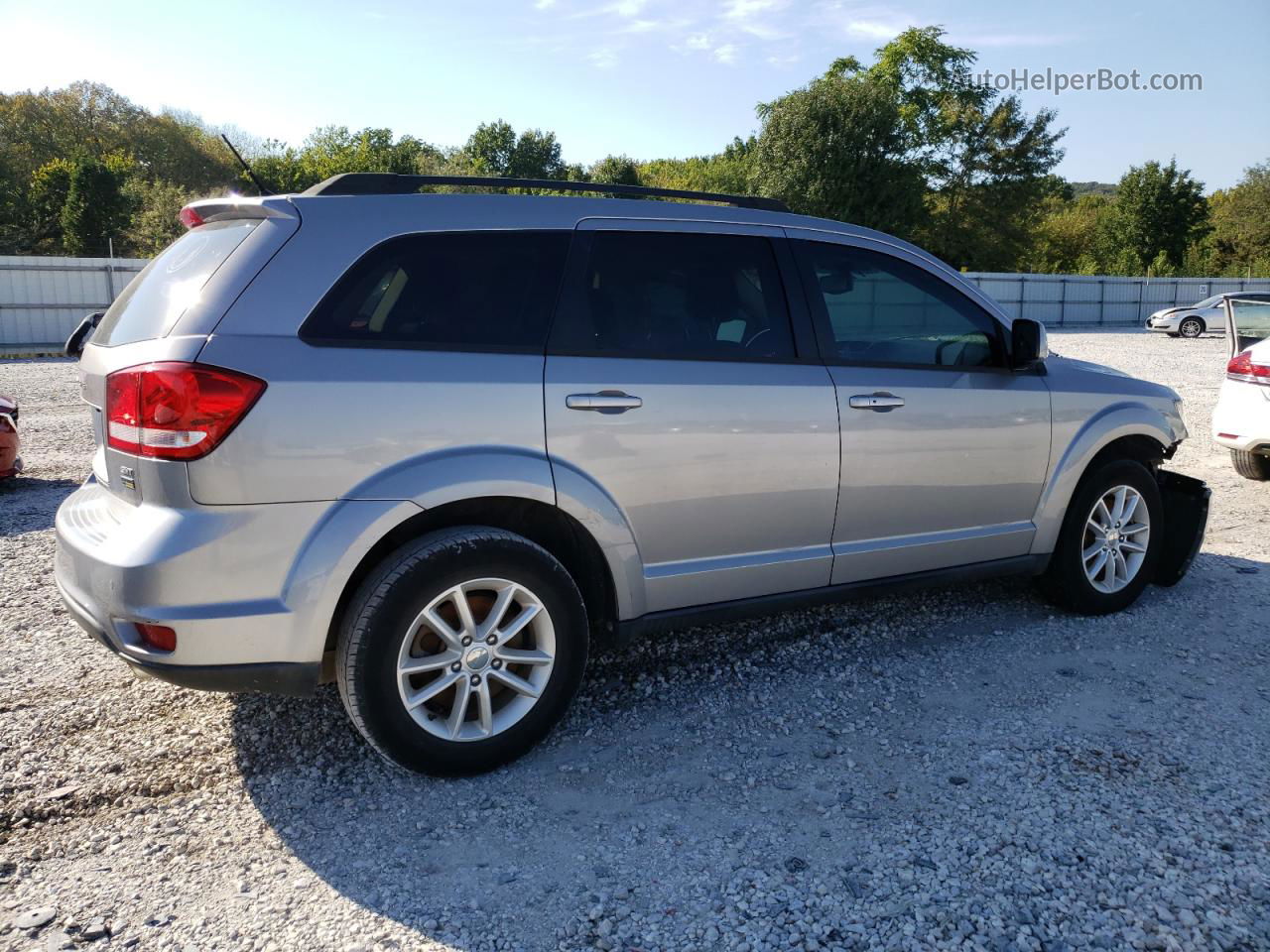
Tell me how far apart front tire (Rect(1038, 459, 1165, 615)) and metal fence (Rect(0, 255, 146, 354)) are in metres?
22.8

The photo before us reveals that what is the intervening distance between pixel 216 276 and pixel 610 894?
2159 mm

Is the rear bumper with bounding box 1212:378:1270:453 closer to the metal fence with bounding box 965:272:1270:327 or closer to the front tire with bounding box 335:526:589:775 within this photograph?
the front tire with bounding box 335:526:589:775

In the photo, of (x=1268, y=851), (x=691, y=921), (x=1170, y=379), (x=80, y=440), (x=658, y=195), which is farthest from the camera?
(x=1170, y=379)

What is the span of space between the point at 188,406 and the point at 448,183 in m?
1.24

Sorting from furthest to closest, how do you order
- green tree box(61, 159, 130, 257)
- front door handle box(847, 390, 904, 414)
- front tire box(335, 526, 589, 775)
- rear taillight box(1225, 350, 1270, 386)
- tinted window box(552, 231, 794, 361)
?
green tree box(61, 159, 130, 257) < rear taillight box(1225, 350, 1270, 386) < front door handle box(847, 390, 904, 414) < tinted window box(552, 231, 794, 361) < front tire box(335, 526, 589, 775)

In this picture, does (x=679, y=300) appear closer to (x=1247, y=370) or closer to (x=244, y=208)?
(x=244, y=208)

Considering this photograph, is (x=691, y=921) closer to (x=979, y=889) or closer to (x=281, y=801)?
(x=979, y=889)

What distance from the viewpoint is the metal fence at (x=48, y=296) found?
71.7ft

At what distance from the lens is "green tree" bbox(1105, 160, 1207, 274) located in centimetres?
5244

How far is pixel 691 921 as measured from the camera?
248cm

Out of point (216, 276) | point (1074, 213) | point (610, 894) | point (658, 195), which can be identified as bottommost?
point (610, 894)

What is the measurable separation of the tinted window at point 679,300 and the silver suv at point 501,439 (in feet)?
0.04

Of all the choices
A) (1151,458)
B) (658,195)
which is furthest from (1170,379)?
(658,195)

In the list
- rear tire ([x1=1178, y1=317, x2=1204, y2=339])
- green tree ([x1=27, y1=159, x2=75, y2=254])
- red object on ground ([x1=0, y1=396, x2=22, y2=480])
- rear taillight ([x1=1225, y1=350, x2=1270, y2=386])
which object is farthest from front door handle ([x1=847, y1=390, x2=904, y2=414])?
green tree ([x1=27, y1=159, x2=75, y2=254])
